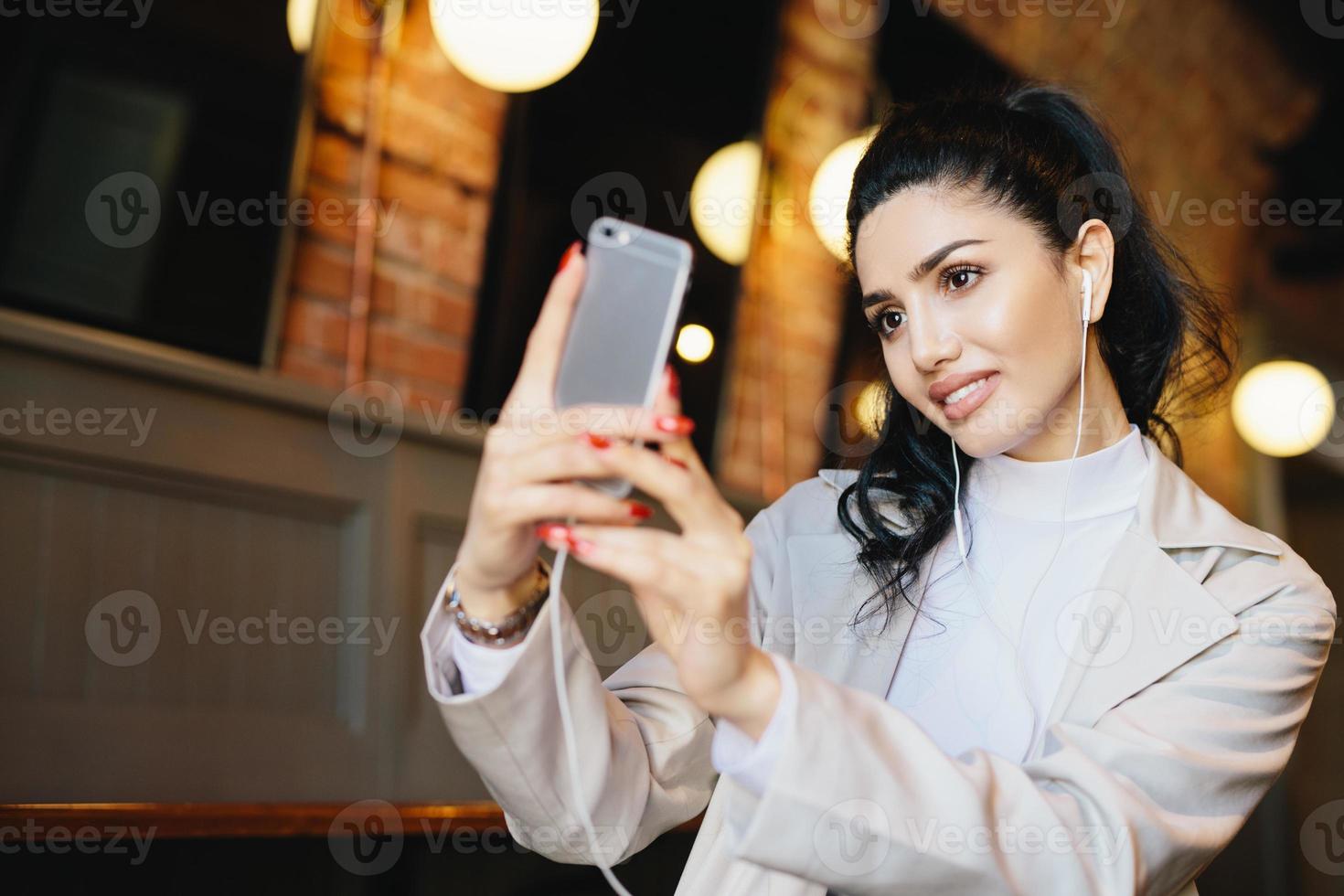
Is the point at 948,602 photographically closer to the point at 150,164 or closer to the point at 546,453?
the point at 546,453

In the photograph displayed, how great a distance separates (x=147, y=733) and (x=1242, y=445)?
15.7 feet

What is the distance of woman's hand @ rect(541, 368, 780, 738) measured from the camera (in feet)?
2.81

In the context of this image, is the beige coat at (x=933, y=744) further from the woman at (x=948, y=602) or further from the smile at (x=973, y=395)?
the smile at (x=973, y=395)

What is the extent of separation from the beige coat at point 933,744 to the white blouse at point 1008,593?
3 cm

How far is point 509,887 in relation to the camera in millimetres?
2014

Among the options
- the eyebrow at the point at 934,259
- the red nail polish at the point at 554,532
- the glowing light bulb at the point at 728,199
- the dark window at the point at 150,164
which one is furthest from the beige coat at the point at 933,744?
the glowing light bulb at the point at 728,199

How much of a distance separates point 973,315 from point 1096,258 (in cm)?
27

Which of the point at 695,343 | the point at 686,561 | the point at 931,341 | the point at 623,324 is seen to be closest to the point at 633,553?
the point at 686,561

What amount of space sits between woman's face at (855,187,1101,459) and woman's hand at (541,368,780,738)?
613mm

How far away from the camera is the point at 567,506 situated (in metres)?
0.89

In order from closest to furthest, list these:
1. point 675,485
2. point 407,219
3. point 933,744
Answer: point 675,485 → point 933,744 → point 407,219

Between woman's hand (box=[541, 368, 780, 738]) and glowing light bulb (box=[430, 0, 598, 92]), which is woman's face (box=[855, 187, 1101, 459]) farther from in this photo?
glowing light bulb (box=[430, 0, 598, 92])

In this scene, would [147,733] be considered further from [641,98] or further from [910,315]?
[641,98]

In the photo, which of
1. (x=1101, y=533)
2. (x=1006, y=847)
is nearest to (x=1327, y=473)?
(x=1101, y=533)
